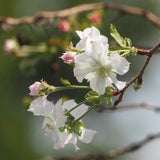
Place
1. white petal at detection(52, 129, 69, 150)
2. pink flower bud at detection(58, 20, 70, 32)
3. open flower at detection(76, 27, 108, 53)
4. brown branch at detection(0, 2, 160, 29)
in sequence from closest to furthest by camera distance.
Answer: open flower at detection(76, 27, 108, 53)
white petal at detection(52, 129, 69, 150)
brown branch at detection(0, 2, 160, 29)
pink flower bud at detection(58, 20, 70, 32)

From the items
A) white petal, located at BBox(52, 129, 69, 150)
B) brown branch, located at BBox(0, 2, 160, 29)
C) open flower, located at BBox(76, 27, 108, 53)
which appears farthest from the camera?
brown branch, located at BBox(0, 2, 160, 29)

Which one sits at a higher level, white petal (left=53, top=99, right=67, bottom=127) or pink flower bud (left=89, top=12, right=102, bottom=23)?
white petal (left=53, top=99, right=67, bottom=127)

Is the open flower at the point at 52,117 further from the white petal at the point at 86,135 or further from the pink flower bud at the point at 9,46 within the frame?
the pink flower bud at the point at 9,46

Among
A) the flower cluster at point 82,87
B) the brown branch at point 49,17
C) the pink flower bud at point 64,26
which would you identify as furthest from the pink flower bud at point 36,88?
the pink flower bud at point 64,26

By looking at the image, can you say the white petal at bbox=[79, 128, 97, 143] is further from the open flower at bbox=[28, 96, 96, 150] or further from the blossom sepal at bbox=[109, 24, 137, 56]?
the blossom sepal at bbox=[109, 24, 137, 56]

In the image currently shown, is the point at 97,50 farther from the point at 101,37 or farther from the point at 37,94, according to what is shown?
the point at 37,94

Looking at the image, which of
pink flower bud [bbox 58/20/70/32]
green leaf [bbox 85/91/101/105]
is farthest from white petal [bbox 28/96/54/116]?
pink flower bud [bbox 58/20/70/32]

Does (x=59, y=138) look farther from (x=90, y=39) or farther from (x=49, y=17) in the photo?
(x=49, y=17)
